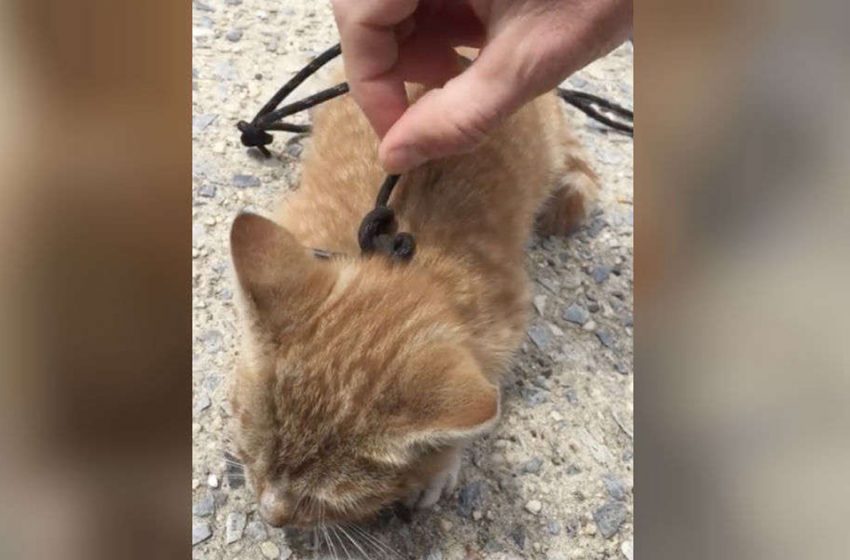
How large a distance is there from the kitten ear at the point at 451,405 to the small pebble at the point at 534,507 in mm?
393

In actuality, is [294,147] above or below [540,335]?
above

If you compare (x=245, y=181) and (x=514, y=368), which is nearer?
(x=514, y=368)

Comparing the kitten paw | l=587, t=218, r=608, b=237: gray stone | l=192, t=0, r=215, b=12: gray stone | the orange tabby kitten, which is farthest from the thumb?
l=192, t=0, r=215, b=12: gray stone

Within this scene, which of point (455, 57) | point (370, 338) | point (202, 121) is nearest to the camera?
point (370, 338)

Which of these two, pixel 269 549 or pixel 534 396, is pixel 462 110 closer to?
pixel 534 396

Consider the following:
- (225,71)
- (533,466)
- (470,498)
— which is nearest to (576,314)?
(533,466)

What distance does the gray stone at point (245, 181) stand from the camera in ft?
4.83

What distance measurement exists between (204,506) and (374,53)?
72 cm

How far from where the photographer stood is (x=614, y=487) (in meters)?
1.21

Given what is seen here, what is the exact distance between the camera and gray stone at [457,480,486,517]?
3.81 feet
